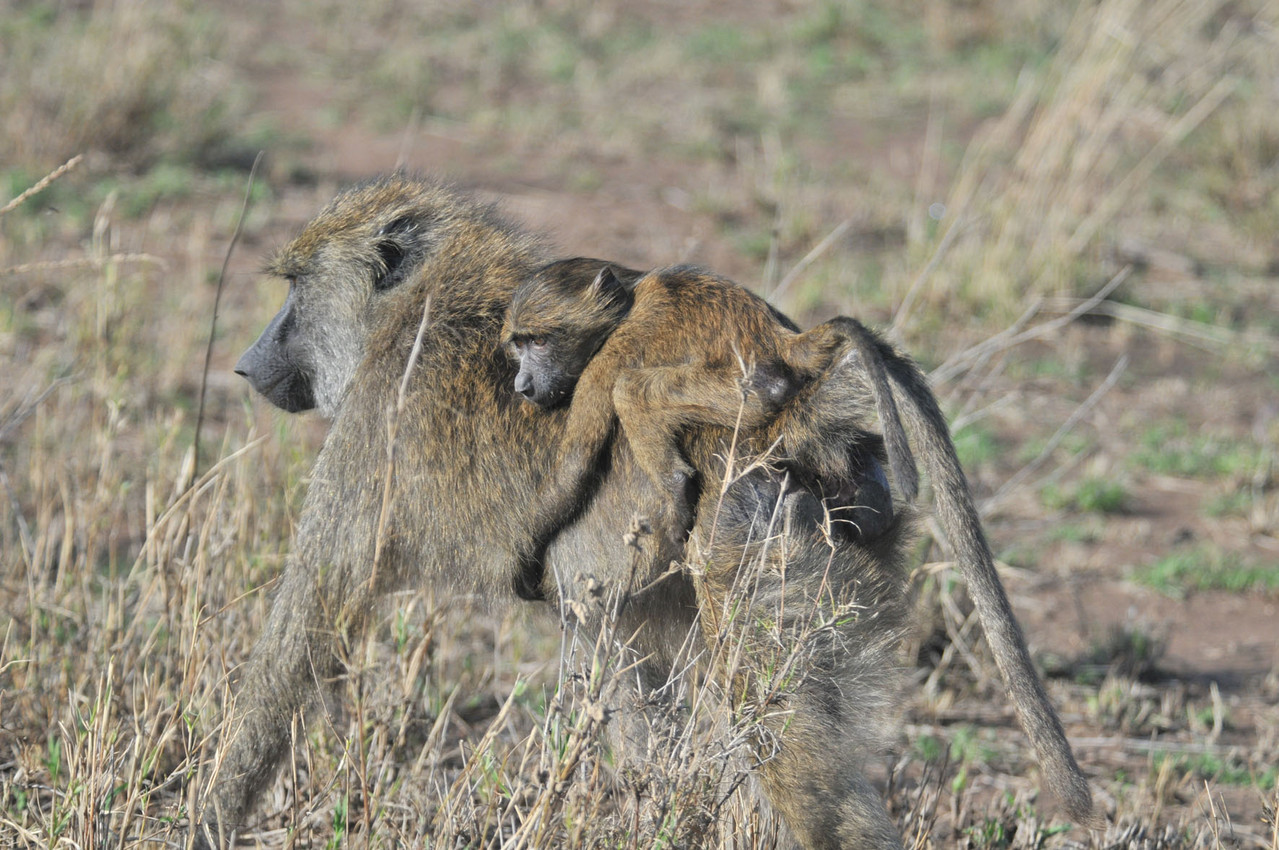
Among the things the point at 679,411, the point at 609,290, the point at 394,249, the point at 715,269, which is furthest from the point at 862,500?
the point at 715,269

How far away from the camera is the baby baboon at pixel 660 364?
8.66 ft

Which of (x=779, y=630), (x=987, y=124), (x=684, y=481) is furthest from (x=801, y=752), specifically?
(x=987, y=124)

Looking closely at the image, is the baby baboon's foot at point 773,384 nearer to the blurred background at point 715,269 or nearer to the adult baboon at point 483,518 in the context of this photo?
the adult baboon at point 483,518

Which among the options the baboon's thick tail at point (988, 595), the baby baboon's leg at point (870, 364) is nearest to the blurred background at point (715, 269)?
the baboon's thick tail at point (988, 595)

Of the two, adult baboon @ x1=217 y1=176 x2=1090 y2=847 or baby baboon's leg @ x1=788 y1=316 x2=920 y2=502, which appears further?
adult baboon @ x1=217 y1=176 x2=1090 y2=847

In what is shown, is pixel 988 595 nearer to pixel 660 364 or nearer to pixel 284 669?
pixel 660 364

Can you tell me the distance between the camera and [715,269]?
680 cm

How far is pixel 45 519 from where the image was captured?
3842 millimetres

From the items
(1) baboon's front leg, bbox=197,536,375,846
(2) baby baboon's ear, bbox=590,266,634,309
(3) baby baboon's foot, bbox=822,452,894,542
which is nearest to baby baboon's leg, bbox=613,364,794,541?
(3) baby baboon's foot, bbox=822,452,894,542

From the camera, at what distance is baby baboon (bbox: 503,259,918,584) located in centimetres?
264

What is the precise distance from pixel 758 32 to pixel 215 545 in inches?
371

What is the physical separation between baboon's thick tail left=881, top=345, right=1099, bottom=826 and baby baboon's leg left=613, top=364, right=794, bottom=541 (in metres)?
0.28

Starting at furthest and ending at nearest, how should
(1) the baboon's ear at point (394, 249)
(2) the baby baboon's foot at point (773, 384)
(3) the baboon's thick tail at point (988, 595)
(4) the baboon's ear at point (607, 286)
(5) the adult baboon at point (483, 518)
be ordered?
(1) the baboon's ear at point (394, 249), (4) the baboon's ear at point (607, 286), (2) the baby baboon's foot at point (773, 384), (5) the adult baboon at point (483, 518), (3) the baboon's thick tail at point (988, 595)

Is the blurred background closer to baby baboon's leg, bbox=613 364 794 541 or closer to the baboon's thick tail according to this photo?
baby baboon's leg, bbox=613 364 794 541
